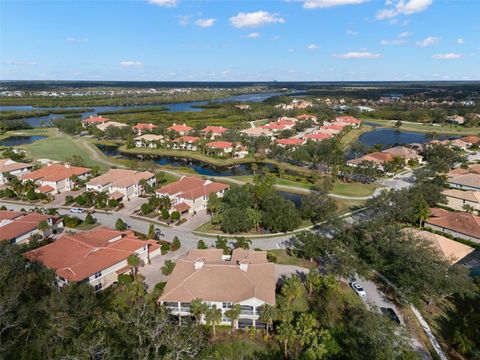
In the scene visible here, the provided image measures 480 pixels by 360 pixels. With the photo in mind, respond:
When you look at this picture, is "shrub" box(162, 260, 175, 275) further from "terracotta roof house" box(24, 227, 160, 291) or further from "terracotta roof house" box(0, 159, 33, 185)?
"terracotta roof house" box(0, 159, 33, 185)

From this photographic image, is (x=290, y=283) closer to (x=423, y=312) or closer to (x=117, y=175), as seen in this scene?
(x=423, y=312)

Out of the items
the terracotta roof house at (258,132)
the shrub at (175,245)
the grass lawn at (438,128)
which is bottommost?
the grass lawn at (438,128)

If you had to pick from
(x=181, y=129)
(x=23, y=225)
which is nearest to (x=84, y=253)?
(x=23, y=225)

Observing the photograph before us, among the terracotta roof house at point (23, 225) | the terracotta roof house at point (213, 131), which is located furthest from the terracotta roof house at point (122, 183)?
the terracotta roof house at point (213, 131)

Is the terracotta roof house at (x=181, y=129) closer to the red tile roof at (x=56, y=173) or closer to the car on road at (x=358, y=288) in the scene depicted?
the red tile roof at (x=56, y=173)

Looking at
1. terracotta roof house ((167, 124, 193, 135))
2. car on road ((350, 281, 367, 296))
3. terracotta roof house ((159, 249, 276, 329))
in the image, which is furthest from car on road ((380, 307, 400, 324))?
terracotta roof house ((167, 124, 193, 135))
